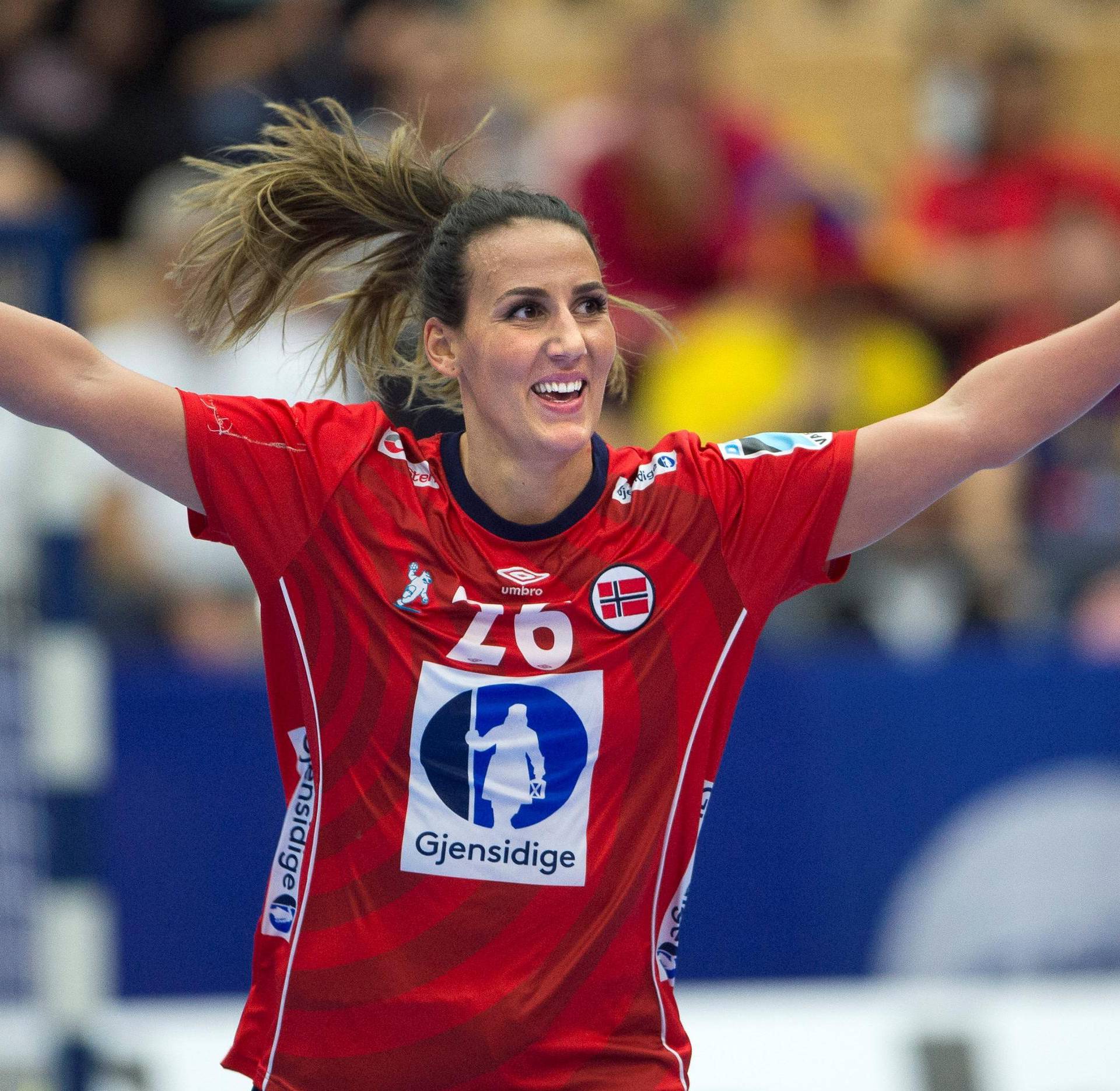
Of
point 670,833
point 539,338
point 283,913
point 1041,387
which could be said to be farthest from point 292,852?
point 1041,387

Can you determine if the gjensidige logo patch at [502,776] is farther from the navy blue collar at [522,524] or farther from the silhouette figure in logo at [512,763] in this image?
the navy blue collar at [522,524]

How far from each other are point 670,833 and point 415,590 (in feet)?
2.02

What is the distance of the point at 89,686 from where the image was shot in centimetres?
486

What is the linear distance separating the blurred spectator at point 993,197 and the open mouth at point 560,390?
15.9ft

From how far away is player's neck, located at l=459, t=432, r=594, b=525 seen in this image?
3.18 metres

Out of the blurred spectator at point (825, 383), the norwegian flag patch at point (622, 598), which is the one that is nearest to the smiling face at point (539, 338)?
the norwegian flag patch at point (622, 598)

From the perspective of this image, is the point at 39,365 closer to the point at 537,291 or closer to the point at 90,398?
the point at 90,398

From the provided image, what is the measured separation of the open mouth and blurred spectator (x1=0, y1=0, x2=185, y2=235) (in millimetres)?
5601

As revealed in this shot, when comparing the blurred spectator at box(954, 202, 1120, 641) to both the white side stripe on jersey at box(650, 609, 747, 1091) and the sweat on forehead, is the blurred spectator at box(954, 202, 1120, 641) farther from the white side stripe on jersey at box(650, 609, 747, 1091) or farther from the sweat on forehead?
the sweat on forehead

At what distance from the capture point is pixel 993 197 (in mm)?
8141

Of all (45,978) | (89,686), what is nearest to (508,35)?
(89,686)

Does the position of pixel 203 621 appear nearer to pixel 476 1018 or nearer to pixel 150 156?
pixel 150 156

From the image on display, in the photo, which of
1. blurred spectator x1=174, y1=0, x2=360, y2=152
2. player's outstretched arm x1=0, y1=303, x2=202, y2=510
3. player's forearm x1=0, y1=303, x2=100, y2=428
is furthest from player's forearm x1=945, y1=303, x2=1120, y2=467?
blurred spectator x1=174, y1=0, x2=360, y2=152

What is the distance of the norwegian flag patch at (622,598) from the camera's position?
10.2 ft
